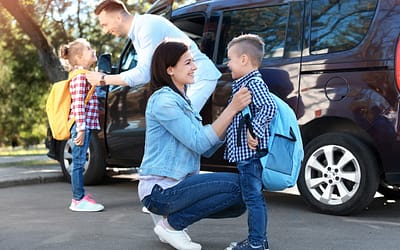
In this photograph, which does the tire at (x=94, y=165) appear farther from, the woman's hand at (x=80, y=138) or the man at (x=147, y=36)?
the man at (x=147, y=36)

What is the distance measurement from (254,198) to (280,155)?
0.30 m

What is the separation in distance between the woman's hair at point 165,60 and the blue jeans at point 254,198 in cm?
65

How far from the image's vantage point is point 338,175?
5.09m

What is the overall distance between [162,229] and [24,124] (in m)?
32.9

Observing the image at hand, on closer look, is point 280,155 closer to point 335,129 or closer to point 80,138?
point 335,129

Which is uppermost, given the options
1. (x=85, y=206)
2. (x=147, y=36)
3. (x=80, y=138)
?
(x=147, y=36)

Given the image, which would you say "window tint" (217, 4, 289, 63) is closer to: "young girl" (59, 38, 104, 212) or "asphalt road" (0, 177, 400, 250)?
"young girl" (59, 38, 104, 212)

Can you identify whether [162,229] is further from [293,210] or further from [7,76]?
[7,76]

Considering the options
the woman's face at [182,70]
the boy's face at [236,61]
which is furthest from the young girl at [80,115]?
the boy's face at [236,61]

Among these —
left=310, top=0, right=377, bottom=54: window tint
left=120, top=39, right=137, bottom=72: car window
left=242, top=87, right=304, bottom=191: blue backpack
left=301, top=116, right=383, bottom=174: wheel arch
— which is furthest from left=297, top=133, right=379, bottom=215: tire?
left=120, top=39, right=137, bottom=72: car window

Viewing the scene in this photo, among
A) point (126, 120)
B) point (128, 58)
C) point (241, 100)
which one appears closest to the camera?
point (241, 100)

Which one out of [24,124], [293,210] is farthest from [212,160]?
[24,124]

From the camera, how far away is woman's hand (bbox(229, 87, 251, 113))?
3.47 metres

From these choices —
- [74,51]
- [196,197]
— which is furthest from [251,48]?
[74,51]
